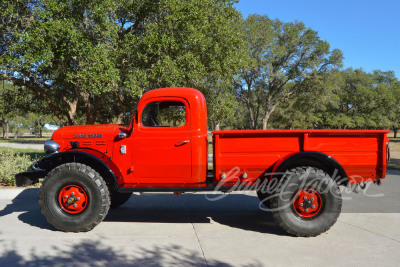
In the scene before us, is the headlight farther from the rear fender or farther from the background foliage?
the background foliage

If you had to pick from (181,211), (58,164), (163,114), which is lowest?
(181,211)

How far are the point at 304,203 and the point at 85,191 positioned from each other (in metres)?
3.11

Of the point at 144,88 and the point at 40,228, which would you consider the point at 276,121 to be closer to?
the point at 144,88

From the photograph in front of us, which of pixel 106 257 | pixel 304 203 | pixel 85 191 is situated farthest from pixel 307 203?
pixel 85 191

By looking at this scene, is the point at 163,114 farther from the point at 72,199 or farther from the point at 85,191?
the point at 72,199

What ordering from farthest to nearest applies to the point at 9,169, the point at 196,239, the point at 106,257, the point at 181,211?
the point at 9,169
the point at 181,211
the point at 196,239
the point at 106,257

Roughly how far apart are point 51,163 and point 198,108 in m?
2.40

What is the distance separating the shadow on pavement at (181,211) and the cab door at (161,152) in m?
1.03

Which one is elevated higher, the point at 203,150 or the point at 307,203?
the point at 203,150

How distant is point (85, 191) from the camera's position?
4465 millimetres

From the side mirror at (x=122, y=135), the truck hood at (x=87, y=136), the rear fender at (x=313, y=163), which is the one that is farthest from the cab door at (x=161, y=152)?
the rear fender at (x=313, y=163)

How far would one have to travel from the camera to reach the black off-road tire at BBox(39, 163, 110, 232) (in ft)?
14.4

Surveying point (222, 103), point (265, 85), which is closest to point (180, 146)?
point (222, 103)

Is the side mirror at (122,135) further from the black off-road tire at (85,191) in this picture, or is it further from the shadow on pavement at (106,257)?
the shadow on pavement at (106,257)
